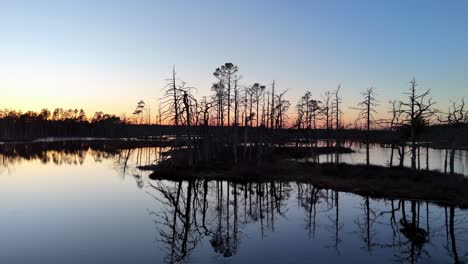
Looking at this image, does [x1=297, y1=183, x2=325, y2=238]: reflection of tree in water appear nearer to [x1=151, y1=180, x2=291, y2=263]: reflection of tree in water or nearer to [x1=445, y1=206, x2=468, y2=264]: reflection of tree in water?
[x1=151, y1=180, x2=291, y2=263]: reflection of tree in water

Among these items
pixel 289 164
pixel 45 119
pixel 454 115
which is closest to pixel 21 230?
pixel 289 164

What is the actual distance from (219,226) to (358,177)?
1988cm

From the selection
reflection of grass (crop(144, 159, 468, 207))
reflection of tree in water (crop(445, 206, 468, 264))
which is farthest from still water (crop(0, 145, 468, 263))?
reflection of grass (crop(144, 159, 468, 207))

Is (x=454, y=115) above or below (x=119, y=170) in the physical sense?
above

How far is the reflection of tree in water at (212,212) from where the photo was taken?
16.9 metres

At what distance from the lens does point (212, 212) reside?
2355 cm

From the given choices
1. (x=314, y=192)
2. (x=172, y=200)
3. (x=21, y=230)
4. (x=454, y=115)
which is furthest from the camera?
(x=454, y=115)

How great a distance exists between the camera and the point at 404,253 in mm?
15305

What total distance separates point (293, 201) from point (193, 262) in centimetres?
1457

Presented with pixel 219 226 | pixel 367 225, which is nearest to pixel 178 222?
pixel 219 226

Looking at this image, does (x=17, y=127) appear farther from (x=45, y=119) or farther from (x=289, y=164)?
(x=289, y=164)

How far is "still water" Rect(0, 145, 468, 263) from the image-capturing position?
1495 centimetres

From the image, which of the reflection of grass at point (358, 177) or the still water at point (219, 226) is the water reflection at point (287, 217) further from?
the reflection of grass at point (358, 177)

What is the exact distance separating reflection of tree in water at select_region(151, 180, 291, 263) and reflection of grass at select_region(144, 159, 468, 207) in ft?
11.5
